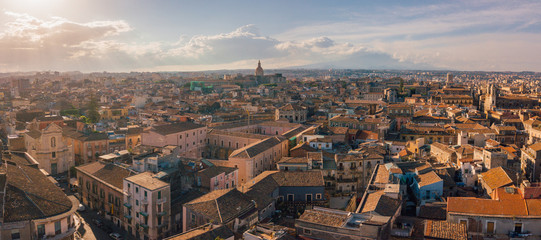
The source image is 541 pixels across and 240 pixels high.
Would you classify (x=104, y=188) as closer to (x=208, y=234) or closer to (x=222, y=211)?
(x=222, y=211)

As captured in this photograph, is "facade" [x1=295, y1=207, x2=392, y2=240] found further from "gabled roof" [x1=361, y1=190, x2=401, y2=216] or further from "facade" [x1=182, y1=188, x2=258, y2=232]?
"facade" [x1=182, y1=188, x2=258, y2=232]

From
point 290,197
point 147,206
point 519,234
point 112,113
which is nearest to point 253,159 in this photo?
point 290,197

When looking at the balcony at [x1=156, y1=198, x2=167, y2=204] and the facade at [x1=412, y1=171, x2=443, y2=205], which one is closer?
the balcony at [x1=156, y1=198, x2=167, y2=204]

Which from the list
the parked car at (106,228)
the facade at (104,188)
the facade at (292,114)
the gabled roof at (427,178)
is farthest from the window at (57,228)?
the facade at (292,114)

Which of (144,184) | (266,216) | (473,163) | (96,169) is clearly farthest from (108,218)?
(473,163)

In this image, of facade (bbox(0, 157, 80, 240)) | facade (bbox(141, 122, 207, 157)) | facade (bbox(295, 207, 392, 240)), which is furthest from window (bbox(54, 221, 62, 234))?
facade (bbox(141, 122, 207, 157))

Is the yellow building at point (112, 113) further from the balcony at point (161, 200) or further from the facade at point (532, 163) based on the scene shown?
the facade at point (532, 163)

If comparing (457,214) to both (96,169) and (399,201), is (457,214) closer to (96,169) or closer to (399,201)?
(399,201)

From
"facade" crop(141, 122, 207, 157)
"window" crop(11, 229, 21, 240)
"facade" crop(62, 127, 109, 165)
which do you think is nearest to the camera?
"window" crop(11, 229, 21, 240)
